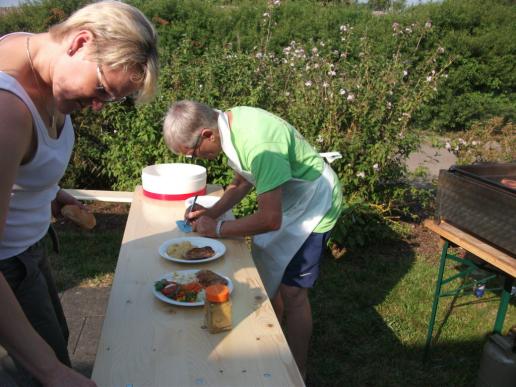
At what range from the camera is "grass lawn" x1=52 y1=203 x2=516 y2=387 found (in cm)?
303

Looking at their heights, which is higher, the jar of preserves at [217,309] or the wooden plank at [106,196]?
the jar of preserves at [217,309]

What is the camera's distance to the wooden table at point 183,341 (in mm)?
1358

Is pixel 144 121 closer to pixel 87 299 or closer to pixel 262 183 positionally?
pixel 87 299

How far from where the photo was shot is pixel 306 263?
2590 mm

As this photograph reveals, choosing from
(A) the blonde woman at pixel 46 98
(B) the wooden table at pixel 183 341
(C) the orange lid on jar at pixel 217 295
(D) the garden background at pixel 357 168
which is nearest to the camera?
(A) the blonde woman at pixel 46 98

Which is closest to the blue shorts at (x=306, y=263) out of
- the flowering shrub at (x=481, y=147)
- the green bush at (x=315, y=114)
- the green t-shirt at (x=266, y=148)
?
the green t-shirt at (x=266, y=148)

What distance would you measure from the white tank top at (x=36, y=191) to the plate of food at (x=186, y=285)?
0.46 m

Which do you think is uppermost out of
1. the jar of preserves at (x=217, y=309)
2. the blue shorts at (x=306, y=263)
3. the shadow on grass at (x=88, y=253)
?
the jar of preserves at (x=217, y=309)

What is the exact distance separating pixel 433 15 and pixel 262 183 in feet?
34.1

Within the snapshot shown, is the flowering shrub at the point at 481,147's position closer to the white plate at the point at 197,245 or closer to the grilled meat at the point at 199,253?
the white plate at the point at 197,245

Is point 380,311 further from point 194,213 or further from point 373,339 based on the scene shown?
point 194,213

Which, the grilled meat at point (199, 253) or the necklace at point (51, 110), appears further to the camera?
the grilled meat at point (199, 253)

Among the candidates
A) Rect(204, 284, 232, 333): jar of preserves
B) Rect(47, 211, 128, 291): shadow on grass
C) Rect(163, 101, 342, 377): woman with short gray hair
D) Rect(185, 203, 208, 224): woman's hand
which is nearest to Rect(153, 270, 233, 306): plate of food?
Rect(204, 284, 232, 333): jar of preserves

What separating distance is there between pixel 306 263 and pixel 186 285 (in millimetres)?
932
